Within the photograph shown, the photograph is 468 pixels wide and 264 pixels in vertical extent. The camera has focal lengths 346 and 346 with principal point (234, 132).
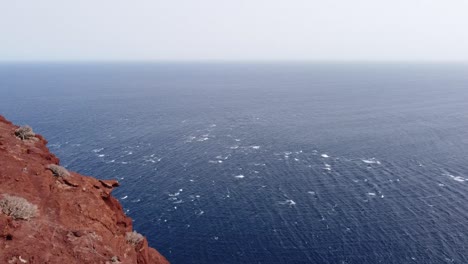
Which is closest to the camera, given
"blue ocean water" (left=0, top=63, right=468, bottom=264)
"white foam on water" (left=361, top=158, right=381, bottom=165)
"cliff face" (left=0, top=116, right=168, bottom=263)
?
"cliff face" (left=0, top=116, right=168, bottom=263)

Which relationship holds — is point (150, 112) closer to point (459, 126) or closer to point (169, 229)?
point (169, 229)

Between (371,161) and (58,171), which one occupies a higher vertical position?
(58,171)

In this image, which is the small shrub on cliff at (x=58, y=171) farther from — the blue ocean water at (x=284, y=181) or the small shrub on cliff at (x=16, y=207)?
the blue ocean water at (x=284, y=181)

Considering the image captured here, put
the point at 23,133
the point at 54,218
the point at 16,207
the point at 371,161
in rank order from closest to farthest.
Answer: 1. the point at 16,207
2. the point at 54,218
3. the point at 23,133
4. the point at 371,161

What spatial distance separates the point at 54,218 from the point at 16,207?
2.78 metres

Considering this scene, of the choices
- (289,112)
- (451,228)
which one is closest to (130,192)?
(451,228)

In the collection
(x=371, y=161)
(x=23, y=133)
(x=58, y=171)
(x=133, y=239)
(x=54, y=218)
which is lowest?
(x=371, y=161)

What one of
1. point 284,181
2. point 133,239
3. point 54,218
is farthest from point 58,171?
point 284,181

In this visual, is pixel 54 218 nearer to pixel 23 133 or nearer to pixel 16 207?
pixel 16 207

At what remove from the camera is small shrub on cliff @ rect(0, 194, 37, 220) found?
77.5ft

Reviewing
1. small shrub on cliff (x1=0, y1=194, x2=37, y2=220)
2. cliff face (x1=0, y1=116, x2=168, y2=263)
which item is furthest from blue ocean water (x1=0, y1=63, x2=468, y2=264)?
small shrub on cliff (x1=0, y1=194, x2=37, y2=220)

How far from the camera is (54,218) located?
25.8 meters

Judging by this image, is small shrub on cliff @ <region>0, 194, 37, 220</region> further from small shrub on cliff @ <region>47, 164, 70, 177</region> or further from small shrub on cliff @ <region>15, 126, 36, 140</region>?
small shrub on cliff @ <region>15, 126, 36, 140</region>

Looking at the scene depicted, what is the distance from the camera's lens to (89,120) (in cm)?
15938
